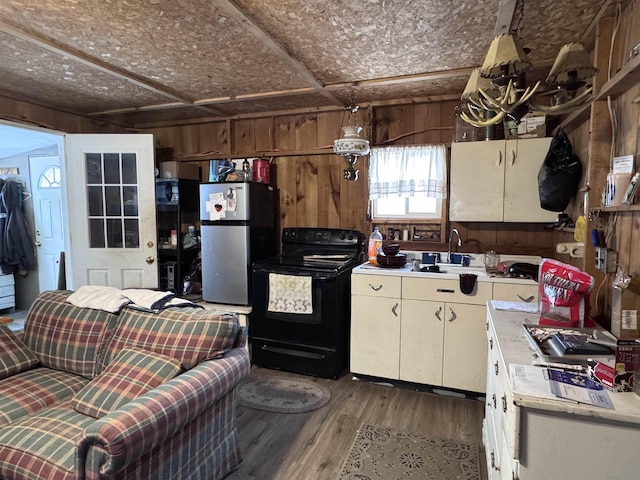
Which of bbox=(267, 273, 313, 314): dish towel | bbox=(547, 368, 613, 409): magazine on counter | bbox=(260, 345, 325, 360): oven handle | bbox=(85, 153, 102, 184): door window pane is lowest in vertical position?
bbox=(260, 345, 325, 360): oven handle

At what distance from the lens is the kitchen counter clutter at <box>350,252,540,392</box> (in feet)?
8.20

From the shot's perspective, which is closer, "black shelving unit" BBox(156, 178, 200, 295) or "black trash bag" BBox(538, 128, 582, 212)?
"black trash bag" BBox(538, 128, 582, 212)

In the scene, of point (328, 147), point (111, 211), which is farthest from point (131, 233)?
point (328, 147)

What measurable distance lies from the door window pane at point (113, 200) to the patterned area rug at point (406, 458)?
2.69 meters

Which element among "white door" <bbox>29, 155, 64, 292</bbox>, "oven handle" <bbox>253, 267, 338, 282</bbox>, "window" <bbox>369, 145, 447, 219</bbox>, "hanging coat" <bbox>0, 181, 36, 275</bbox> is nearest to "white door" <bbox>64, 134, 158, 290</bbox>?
"oven handle" <bbox>253, 267, 338, 282</bbox>

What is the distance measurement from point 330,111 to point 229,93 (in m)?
0.93

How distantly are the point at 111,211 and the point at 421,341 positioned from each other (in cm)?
301

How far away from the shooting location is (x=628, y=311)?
4.46 ft

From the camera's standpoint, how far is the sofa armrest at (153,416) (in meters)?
1.20

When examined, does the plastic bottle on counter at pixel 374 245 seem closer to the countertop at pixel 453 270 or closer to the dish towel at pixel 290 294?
the countertop at pixel 453 270

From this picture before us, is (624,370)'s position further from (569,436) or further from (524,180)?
(524,180)

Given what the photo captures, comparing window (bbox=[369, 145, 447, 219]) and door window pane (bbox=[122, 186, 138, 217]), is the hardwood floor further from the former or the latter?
door window pane (bbox=[122, 186, 138, 217])

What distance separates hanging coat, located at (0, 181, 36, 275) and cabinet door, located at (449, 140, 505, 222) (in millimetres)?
4929

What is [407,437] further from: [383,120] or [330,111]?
[330,111]
